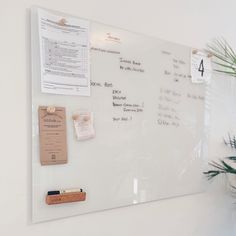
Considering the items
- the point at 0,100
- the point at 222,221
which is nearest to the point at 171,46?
the point at 0,100

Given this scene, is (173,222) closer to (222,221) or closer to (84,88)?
(222,221)

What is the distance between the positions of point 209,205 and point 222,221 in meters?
0.20

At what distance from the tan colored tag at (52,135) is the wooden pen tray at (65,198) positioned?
14cm

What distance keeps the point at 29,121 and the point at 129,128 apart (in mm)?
540

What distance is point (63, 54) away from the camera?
1377mm

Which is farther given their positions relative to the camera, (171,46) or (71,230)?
(171,46)

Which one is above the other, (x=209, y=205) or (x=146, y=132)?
(x=146, y=132)

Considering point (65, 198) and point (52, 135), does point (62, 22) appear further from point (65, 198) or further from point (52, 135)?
point (65, 198)

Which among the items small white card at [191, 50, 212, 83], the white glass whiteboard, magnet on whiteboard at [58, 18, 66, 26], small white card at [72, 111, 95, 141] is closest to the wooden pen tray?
the white glass whiteboard

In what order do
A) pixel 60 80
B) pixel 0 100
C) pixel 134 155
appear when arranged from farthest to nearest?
1. pixel 134 155
2. pixel 60 80
3. pixel 0 100

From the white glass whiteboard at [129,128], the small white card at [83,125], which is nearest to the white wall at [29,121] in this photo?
the white glass whiteboard at [129,128]

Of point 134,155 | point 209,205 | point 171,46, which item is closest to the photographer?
point 134,155

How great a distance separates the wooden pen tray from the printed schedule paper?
447 mm

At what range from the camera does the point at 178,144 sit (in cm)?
186
